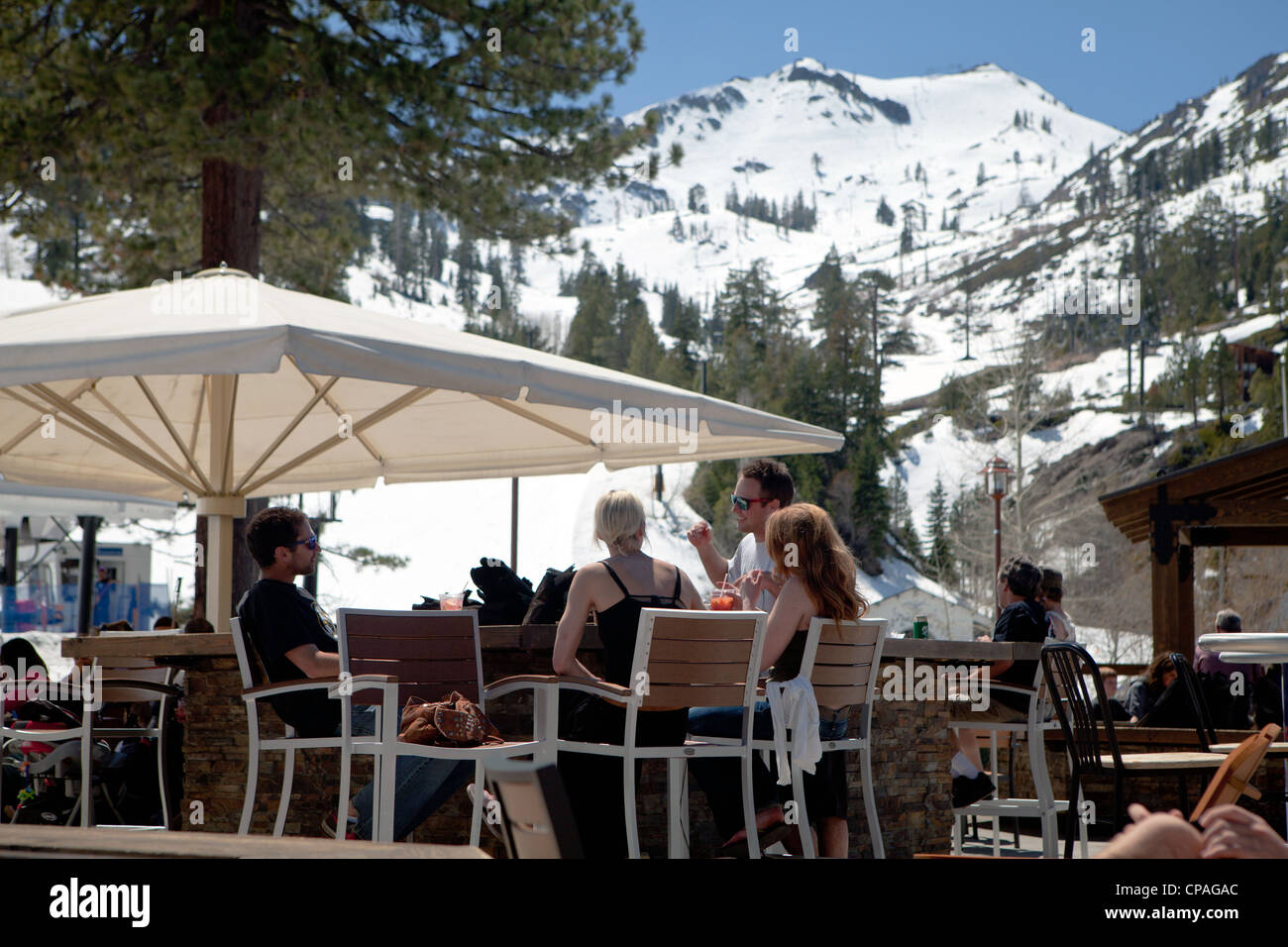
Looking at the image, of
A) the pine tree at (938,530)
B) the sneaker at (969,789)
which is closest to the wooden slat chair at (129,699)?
the sneaker at (969,789)

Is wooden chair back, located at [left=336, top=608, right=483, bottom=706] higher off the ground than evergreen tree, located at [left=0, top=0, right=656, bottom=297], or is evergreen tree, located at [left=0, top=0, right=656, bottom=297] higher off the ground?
evergreen tree, located at [left=0, top=0, right=656, bottom=297]

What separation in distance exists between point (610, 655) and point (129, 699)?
2.54 meters

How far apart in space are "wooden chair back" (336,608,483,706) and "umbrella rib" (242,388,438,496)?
204 centimetres

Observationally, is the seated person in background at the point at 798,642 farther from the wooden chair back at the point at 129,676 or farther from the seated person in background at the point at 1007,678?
the wooden chair back at the point at 129,676

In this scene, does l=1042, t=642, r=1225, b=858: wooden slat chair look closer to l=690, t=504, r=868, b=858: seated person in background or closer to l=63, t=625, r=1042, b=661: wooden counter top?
l=63, t=625, r=1042, b=661: wooden counter top

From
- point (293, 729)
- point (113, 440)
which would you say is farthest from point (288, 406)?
point (293, 729)

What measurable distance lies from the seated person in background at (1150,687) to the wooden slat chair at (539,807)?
24.7 ft

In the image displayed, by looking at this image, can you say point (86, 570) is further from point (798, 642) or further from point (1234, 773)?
point (1234, 773)

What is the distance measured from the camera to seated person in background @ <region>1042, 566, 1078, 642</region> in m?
7.11

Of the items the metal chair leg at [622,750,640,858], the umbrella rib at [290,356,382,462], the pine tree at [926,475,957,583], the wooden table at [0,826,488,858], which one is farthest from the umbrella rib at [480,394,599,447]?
the pine tree at [926,475,957,583]

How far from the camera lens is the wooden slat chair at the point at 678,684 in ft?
14.1

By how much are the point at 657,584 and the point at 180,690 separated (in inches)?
87.6

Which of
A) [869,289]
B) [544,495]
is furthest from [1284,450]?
[869,289]
